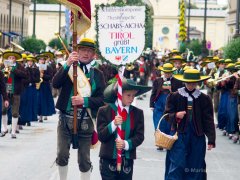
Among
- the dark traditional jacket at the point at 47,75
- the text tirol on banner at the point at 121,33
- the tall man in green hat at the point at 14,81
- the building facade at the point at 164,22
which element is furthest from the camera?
the building facade at the point at 164,22

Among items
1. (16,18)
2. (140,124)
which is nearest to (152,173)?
(140,124)

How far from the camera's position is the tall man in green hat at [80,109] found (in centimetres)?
1207

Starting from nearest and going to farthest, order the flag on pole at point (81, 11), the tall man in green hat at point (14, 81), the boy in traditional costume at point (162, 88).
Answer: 1. the flag on pole at point (81, 11)
2. the boy in traditional costume at point (162, 88)
3. the tall man in green hat at point (14, 81)

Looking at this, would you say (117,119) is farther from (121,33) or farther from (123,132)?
(121,33)

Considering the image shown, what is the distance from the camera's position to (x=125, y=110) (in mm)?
10562

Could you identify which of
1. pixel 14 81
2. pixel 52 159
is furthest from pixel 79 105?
pixel 14 81

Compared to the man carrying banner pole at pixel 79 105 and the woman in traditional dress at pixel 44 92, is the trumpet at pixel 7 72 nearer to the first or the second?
the woman in traditional dress at pixel 44 92

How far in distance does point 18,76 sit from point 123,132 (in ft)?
36.1

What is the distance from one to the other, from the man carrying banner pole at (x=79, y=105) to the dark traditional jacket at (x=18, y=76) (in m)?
9.08

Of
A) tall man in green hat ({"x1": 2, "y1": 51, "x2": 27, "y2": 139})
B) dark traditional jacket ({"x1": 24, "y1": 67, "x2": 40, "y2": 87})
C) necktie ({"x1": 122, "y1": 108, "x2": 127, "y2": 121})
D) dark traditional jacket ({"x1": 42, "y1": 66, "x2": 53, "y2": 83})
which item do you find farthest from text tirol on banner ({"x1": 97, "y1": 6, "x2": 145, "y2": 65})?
dark traditional jacket ({"x1": 42, "y1": 66, "x2": 53, "y2": 83})

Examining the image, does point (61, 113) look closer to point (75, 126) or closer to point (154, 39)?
point (75, 126)

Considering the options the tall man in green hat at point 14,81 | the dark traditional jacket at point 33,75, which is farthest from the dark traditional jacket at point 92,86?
the dark traditional jacket at point 33,75

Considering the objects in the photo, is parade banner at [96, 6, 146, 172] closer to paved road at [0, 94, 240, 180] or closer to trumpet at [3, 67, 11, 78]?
paved road at [0, 94, 240, 180]

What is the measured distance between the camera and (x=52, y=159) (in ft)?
55.4
